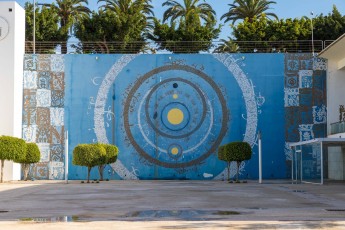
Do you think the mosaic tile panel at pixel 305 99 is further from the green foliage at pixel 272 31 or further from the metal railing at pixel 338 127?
the green foliage at pixel 272 31

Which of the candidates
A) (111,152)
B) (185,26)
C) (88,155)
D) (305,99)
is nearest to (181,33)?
(185,26)

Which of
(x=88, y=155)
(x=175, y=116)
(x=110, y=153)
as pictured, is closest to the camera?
(x=88, y=155)

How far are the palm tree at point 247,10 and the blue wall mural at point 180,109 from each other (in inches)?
837

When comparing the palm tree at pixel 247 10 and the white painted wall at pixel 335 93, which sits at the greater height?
the palm tree at pixel 247 10

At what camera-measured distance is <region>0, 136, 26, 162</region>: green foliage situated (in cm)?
3806

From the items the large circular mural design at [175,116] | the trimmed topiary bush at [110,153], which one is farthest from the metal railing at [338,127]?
the trimmed topiary bush at [110,153]

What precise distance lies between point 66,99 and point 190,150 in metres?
8.98

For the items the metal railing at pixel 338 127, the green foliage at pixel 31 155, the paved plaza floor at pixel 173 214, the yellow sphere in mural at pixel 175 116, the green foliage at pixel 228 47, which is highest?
the green foliage at pixel 228 47

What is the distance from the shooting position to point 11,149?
3825 cm

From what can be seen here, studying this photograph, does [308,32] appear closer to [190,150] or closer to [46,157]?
[190,150]

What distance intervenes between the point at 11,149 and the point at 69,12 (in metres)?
29.6

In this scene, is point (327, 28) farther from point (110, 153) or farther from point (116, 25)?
point (110, 153)

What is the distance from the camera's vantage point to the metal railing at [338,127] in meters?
38.8

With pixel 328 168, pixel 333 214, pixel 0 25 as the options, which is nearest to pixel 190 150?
pixel 328 168
